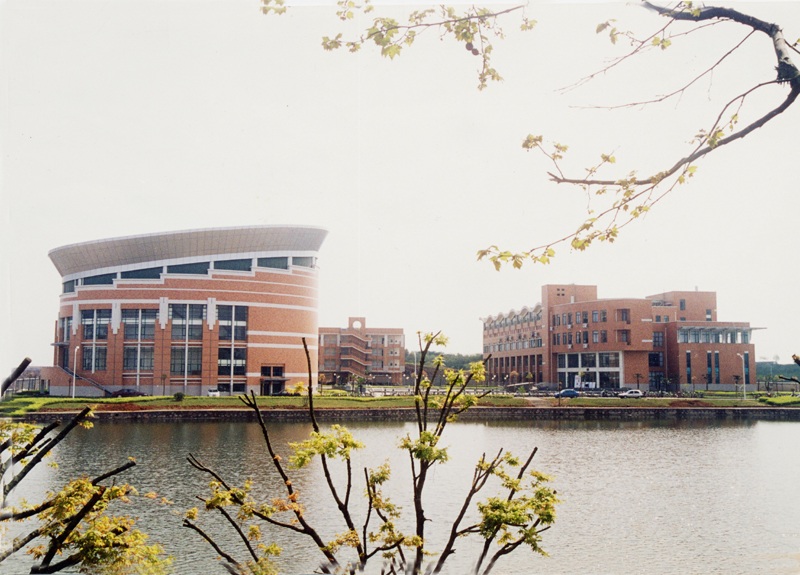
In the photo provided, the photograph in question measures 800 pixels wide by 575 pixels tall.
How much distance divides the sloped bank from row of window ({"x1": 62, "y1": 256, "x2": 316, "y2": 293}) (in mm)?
11471

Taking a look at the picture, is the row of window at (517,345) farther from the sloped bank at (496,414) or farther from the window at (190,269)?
the window at (190,269)

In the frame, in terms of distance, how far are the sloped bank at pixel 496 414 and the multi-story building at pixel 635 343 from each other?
27.3ft

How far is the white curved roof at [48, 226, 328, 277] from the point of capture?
1427 inches

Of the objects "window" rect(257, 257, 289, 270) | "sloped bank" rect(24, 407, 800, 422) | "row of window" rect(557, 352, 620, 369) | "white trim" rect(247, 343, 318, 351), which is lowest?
"sloped bank" rect(24, 407, 800, 422)

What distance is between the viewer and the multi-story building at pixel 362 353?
2127 inches

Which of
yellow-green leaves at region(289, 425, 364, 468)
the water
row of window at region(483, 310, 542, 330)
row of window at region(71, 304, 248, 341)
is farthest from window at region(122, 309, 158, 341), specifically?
yellow-green leaves at region(289, 425, 364, 468)

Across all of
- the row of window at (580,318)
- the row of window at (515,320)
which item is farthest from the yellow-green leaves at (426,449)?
the row of window at (515,320)

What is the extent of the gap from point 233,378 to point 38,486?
78.4 ft

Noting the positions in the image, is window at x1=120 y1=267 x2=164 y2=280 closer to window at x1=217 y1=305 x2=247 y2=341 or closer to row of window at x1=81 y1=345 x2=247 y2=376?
row of window at x1=81 y1=345 x2=247 y2=376

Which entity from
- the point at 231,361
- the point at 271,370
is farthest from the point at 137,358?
the point at 271,370

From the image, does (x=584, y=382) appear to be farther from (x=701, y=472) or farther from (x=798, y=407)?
(x=701, y=472)

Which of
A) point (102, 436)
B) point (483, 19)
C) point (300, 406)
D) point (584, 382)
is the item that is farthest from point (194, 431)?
point (584, 382)

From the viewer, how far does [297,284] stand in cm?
3947

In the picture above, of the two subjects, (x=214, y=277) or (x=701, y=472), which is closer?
(x=701, y=472)
